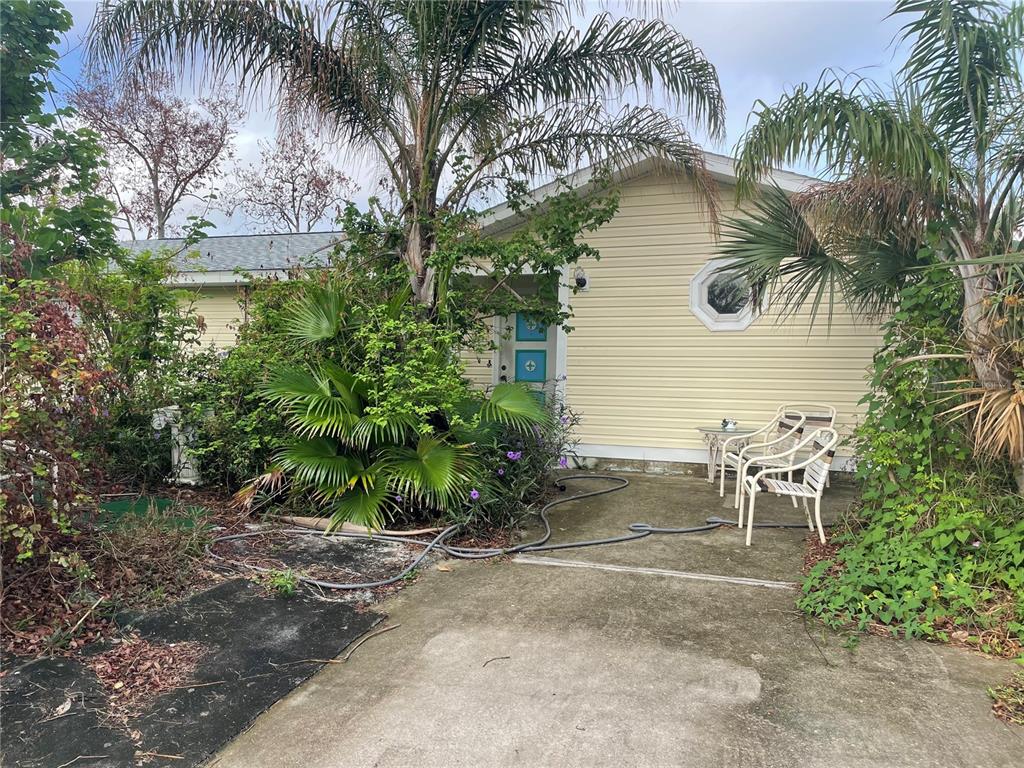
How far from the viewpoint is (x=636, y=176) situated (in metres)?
7.29

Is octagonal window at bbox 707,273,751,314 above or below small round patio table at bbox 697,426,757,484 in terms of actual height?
above

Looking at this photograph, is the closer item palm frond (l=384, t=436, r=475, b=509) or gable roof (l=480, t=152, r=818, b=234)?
palm frond (l=384, t=436, r=475, b=509)

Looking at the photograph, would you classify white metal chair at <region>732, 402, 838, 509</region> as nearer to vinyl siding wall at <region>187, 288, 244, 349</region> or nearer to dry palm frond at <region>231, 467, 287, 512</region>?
dry palm frond at <region>231, 467, 287, 512</region>

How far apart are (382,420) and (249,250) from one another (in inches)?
350

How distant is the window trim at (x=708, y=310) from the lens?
708 centimetres

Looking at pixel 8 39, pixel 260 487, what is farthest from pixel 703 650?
pixel 8 39

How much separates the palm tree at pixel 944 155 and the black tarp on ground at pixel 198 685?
12.9 feet

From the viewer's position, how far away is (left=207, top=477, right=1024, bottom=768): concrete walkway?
2154 mm

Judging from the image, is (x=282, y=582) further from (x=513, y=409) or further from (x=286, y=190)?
(x=286, y=190)

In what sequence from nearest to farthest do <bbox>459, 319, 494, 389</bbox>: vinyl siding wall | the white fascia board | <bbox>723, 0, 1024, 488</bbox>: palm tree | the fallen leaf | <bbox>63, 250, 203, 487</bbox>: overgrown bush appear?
the fallen leaf < <bbox>723, 0, 1024, 488</bbox>: palm tree < <bbox>63, 250, 203, 487</bbox>: overgrown bush < <bbox>459, 319, 494, 389</bbox>: vinyl siding wall < the white fascia board

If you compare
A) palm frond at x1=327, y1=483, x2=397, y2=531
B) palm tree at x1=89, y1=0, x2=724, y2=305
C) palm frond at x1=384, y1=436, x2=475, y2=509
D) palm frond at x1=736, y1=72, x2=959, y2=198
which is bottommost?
palm frond at x1=327, y1=483, x2=397, y2=531

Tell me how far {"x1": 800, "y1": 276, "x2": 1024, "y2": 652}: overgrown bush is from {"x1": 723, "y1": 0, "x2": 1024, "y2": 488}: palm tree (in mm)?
232

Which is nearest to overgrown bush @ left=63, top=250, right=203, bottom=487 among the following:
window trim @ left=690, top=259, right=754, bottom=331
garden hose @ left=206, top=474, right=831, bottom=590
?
garden hose @ left=206, top=474, right=831, bottom=590

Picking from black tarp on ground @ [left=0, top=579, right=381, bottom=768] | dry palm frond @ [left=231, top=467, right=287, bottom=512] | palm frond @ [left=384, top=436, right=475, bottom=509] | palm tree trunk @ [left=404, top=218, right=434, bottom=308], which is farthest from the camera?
palm tree trunk @ [left=404, top=218, right=434, bottom=308]
